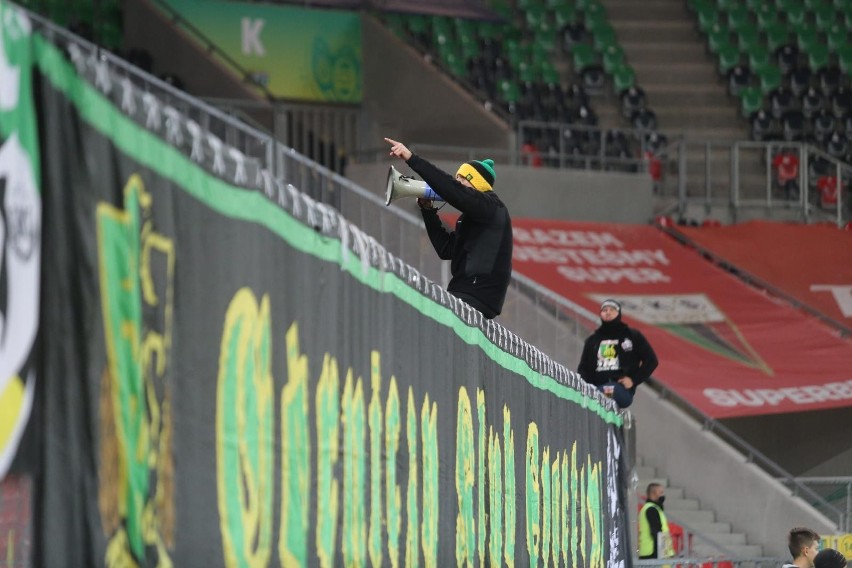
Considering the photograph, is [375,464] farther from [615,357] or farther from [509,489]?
[615,357]

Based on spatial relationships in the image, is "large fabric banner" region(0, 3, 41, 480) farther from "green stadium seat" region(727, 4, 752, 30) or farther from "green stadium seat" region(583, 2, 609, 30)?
"green stadium seat" region(727, 4, 752, 30)

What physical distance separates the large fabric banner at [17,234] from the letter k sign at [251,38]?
22.7m

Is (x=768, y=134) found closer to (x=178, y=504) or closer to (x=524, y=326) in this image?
(x=524, y=326)

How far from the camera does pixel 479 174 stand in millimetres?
8445

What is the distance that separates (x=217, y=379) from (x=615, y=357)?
993 cm

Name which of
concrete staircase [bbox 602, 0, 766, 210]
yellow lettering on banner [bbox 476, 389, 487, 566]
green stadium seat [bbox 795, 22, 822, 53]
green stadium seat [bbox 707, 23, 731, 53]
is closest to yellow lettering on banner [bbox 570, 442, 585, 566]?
yellow lettering on banner [bbox 476, 389, 487, 566]

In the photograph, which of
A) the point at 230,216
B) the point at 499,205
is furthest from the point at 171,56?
the point at 230,216

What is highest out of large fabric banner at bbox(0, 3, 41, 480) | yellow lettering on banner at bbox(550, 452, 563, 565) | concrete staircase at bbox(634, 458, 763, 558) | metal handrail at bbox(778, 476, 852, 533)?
large fabric banner at bbox(0, 3, 41, 480)

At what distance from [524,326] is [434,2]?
24.1 ft

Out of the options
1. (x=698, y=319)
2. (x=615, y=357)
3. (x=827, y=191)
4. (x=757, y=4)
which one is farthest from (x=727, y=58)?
(x=615, y=357)

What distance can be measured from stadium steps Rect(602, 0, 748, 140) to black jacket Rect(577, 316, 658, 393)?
47.3 ft

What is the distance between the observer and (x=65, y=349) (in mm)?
Result: 3234

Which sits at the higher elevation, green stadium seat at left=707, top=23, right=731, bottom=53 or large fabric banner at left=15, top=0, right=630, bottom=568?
large fabric banner at left=15, top=0, right=630, bottom=568

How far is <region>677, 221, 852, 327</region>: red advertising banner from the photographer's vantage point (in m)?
21.9
